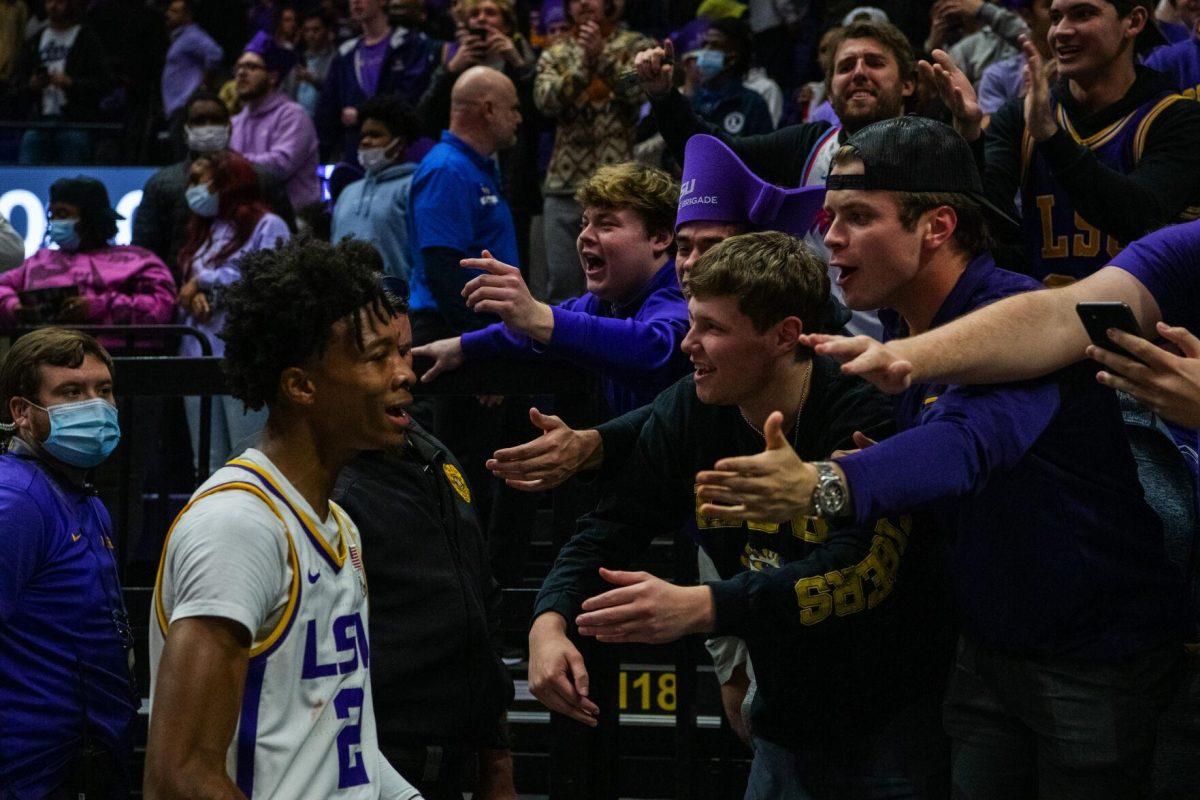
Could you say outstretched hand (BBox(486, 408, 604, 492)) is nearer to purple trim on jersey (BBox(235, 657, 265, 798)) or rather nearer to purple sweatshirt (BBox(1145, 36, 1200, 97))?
purple trim on jersey (BBox(235, 657, 265, 798))

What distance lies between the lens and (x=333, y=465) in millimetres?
2826

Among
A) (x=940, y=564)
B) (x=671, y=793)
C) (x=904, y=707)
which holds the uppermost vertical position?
(x=940, y=564)

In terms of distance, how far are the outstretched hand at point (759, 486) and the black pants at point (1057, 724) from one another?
0.81 meters

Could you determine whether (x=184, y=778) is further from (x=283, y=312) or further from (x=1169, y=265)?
(x=1169, y=265)

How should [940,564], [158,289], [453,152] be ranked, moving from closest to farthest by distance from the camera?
[940,564] → [453,152] → [158,289]

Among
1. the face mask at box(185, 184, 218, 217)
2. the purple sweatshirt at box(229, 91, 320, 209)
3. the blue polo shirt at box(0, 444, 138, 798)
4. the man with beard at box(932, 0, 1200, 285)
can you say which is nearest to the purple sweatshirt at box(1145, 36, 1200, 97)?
the man with beard at box(932, 0, 1200, 285)

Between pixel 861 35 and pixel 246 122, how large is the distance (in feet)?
17.0

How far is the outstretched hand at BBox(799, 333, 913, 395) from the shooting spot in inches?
99.6

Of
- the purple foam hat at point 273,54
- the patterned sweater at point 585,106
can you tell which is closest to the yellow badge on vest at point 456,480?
the patterned sweater at point 585,106

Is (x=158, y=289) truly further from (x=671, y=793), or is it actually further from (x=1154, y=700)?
(x=1154, y=700)

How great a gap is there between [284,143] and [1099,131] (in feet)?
18.1

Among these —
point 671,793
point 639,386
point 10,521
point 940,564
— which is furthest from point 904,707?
point 10,521

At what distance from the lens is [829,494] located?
2545 mm

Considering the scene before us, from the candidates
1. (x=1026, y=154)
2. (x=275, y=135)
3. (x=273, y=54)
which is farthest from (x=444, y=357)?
(x=273, y=54)
